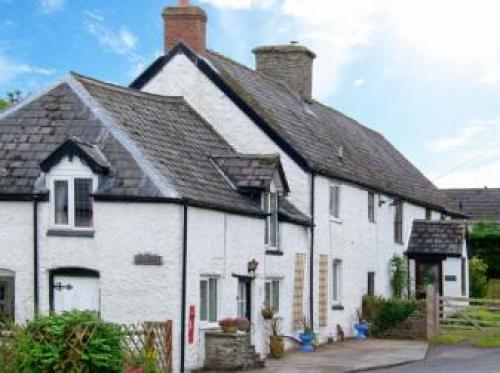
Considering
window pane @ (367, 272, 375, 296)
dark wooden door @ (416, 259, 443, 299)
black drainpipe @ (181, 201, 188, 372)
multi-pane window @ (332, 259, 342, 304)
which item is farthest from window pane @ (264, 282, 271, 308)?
dark wooden door @ (416, 259, 443, 299)

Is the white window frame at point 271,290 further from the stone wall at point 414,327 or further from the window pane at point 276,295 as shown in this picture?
the stone wall at point 414,327

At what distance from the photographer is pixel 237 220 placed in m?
29.1

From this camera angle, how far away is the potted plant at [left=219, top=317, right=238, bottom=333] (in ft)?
90.3

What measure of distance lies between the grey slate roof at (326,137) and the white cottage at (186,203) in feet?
0.44

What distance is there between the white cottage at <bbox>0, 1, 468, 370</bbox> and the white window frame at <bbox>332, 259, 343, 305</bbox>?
46 mm

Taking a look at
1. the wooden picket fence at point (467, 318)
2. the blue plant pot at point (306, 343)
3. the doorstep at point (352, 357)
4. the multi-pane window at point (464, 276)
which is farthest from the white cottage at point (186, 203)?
the multi-pane window at point (464, 276)

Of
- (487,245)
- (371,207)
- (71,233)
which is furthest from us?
(487,245)

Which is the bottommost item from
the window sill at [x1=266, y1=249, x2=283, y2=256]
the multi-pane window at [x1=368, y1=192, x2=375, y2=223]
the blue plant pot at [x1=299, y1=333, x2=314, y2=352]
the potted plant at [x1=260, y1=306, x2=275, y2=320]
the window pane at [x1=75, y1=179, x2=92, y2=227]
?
the blue plant pot at [x1=299, y1=333, x2=314, y2=352]

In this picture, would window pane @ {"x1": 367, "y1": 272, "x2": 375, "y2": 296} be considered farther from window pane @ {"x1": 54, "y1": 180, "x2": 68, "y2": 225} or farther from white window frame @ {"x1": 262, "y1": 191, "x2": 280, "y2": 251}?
window pane @ {"x1": 54, "y1": 180, "x2": 68, "y2": 225}

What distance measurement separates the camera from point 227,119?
3488cm

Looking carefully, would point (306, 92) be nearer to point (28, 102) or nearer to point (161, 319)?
point (28, 102)

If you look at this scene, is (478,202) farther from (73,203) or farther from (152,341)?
(152,341)

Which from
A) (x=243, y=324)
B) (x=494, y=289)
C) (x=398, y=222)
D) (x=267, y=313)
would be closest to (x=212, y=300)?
(x=243, y=324)

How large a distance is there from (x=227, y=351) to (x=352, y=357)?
5.02 meters
